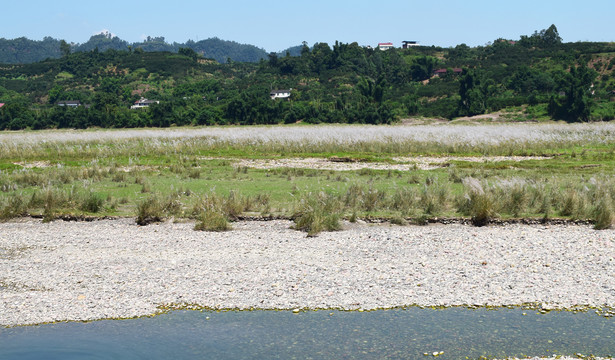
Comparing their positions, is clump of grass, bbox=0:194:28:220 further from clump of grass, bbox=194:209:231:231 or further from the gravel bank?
clump of grass, bbox=194:209:231:231

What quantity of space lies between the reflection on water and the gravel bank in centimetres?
37

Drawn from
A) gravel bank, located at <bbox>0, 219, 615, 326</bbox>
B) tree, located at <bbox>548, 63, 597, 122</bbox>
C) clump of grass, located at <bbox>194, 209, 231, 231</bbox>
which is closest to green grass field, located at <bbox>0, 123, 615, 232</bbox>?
clump of grass, located at <bbox>194, 209, 231, 231</bbox>

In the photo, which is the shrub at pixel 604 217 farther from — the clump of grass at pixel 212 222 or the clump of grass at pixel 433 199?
the clump of grass at pixel 212 222

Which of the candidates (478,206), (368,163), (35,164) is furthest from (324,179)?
(35,164)

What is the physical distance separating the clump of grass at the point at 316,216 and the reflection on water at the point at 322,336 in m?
5.01

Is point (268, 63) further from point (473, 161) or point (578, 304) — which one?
point (578, 304)

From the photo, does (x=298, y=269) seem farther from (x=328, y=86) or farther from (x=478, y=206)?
(x=328, y=86)

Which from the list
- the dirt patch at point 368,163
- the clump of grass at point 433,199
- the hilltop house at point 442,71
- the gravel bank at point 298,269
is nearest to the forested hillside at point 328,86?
the hilltop house at point 442,71

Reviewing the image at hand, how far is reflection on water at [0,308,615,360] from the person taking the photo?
7.82m

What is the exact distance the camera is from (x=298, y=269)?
11.0 meters

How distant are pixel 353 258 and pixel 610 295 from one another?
175 inches

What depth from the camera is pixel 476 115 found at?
71.6 m

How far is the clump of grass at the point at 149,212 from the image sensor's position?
1553 cm

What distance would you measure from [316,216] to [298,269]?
11.2 feet
